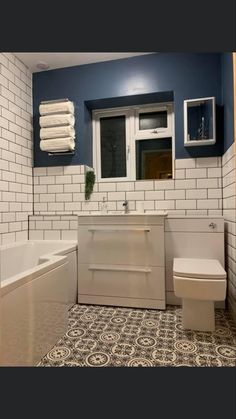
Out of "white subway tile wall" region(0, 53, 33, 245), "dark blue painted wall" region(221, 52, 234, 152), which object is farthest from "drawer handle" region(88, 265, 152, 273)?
"dark blue painted wall" region(221, 52, 234, 152)

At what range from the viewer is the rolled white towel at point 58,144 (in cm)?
255

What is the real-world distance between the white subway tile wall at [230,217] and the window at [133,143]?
0.68 m

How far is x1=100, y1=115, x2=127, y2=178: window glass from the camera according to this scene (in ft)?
9.36

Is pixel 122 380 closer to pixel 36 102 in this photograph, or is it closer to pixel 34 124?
pixel 34 124

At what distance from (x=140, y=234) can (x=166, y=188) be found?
0.67 meters

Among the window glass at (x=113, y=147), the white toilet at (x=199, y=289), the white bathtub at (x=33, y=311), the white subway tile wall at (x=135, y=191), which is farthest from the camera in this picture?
the window glass at (x=113, y=147)

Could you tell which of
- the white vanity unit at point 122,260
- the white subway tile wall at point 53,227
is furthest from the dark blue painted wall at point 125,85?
the white vanity unit at point 122,260

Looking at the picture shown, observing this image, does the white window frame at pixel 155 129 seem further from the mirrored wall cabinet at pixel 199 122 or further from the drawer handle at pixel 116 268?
the drawer handle at pixel 116 268

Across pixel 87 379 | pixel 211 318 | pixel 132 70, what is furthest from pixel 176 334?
pixel 132 70

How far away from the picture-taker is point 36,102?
9.18 ft

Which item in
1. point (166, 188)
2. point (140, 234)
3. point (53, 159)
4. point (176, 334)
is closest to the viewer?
point (176, 334)

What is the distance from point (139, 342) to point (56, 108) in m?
2.38

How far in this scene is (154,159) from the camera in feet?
9.01

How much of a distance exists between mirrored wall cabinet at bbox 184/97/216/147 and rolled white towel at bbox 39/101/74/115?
1.23 m
